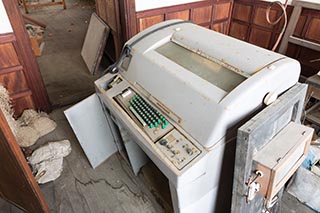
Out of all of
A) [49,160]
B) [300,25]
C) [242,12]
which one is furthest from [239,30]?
[49,160]

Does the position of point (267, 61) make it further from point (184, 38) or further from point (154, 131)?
point (154, 131)

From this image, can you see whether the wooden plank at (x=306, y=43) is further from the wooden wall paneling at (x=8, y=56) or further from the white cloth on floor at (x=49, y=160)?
the wooden wall paneling at (x=8, y=56)

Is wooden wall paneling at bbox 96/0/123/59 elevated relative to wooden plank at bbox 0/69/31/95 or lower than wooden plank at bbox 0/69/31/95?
elevated

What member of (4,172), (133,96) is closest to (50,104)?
(4,172)

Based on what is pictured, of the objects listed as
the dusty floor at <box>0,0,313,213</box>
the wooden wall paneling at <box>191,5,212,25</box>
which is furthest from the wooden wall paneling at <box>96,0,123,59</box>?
the wooden wall paneling at <box>191,5,212,25</box>

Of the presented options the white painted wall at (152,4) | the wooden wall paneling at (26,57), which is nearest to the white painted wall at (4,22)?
the wooden wall paneling at (26,57)

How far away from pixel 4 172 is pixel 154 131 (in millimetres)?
923

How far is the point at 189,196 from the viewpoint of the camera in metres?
1.11

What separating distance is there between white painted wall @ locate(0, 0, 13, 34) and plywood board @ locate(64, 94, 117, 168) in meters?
1.02

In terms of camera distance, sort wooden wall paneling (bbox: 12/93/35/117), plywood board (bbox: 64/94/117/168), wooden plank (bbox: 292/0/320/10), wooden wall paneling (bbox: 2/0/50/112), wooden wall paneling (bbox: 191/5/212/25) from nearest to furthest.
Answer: plywood board (bbox: 64/94/117/168), wooden wall paneling (bbox: 2/0/50/112), wooden plank (bbox: 292/0/320/10), wooden wall paneling (bbox: 12/93/35/117), wooden wall paneling (bbox: 191/5/212/25)

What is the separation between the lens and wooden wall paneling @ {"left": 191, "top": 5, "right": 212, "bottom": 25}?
2789 mm

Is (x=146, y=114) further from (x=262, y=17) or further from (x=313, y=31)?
(x=262, y=17)

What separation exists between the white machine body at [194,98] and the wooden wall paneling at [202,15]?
1.40m

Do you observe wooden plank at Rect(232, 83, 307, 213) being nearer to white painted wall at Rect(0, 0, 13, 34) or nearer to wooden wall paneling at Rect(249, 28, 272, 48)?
wooden wall paneling at Rect(249, 28, 272, 48)
